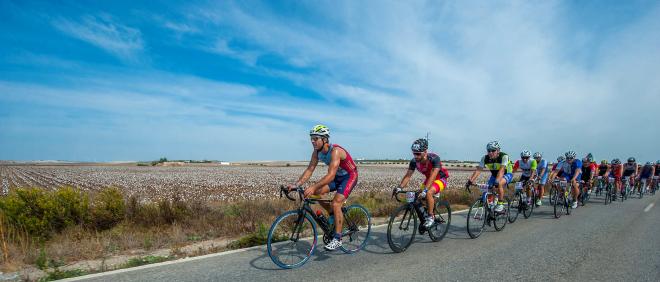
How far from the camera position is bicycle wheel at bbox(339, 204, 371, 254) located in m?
6.65

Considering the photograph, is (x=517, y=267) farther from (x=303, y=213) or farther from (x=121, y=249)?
(x=121, y=249)

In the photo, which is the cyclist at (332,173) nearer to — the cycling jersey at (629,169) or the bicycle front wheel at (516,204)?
the bicycle front wheel at (516,204)

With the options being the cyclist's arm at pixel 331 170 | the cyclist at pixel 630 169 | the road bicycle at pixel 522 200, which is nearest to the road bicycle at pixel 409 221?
the cyclist's arm at pixel 331 170

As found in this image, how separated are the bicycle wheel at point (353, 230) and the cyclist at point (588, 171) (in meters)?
12.1

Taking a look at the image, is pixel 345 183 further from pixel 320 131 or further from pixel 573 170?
pixel 573 170

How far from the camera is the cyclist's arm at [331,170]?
575cm

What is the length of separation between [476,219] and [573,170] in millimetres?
7409

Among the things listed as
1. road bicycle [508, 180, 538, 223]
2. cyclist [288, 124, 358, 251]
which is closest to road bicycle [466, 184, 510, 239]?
road bicycle [508, 180, 538, 223]

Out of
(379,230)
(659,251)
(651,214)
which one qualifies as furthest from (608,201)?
(379,230)

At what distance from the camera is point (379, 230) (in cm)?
869

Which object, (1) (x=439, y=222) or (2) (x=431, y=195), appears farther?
(1) (x=439, y=222)

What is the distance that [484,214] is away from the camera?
861 cm

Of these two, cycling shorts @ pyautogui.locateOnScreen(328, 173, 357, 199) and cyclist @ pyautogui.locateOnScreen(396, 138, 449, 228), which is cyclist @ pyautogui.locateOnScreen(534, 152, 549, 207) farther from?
cycling shorts @ pyautogui.locateOnScreen(328, 173, 357, 199)

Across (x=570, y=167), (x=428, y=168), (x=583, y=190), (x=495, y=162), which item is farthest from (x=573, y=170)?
(x=428, y=168)
